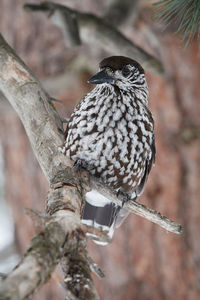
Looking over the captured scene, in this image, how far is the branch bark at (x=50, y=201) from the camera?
5.38 ft

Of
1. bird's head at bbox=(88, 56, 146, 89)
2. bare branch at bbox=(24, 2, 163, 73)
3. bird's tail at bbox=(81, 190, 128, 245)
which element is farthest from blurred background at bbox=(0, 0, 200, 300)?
bird's head at bbox=(88, 56, 146, 89)

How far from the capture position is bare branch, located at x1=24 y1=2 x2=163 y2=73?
3.69 metres

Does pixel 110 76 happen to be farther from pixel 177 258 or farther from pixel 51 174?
pixel 177 258

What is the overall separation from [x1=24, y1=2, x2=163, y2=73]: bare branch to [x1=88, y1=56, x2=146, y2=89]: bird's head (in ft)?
1.59

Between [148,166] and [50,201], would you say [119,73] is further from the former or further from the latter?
[50,201]

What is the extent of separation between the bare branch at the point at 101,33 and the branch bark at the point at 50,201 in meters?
0.69

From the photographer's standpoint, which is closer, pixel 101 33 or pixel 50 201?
pixel 50 201

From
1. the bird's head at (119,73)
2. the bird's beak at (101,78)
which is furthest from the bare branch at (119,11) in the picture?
the bird's beak at (101,78)

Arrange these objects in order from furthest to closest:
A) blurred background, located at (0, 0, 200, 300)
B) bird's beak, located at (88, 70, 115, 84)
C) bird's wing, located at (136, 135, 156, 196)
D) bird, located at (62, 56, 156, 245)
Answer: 1. blurred background, located at (0, 0, 200, 300)
2. bird's wing, located at (136, 135, 156, 196)
3. bird, located at (62, 56, 156, 245)
4. bird's beak, located at (88, 70, 115, 84)

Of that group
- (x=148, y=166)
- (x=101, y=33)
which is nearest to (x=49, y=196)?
(x=148, y=166)

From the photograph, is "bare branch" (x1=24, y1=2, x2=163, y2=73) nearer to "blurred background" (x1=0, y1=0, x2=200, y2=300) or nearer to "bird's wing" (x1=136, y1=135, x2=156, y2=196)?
"bird's wing" (x1=136, y1=135, x2=156, y2=196)

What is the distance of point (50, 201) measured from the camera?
2.29 meters

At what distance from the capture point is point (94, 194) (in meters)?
3.62

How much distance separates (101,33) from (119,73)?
2.76 ft
